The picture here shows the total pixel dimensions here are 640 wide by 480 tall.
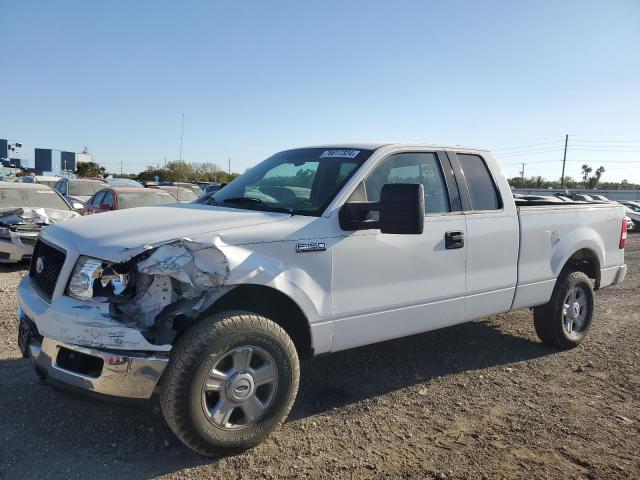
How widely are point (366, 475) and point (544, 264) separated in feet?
9.73

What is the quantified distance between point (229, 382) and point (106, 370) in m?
0.68

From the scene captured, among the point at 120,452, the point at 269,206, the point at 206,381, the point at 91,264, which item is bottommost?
the point at 120,452

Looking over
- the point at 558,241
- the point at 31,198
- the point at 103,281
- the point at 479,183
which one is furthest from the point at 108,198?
the point at 558,241

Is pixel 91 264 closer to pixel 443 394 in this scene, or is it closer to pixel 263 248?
pixel 263 248

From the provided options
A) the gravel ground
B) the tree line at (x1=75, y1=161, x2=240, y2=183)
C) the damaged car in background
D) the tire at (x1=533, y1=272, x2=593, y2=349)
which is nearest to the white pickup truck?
the gravel ground

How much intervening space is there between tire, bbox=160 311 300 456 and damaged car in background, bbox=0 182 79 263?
5687 millimetres

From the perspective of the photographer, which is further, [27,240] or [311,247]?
[27,240]

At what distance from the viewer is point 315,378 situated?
449 cm

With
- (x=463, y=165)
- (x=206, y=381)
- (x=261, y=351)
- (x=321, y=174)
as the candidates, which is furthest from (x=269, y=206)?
(x=463, y=165)

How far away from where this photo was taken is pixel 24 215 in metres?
8.82

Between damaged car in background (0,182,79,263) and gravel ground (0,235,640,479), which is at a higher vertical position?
damaged car in background (0,182,79,263)

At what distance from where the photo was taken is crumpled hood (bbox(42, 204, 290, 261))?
3004 mm

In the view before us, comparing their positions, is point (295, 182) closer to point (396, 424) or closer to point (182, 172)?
point (396, 424)

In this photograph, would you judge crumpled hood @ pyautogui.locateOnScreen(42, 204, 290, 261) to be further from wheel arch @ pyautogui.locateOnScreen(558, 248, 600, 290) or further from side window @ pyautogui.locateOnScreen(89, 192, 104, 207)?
side window @ pyautogui.locateOnScreen(89, 192, 104, 207)
